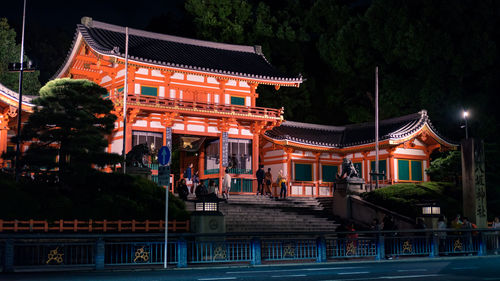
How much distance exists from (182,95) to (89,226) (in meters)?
17.1

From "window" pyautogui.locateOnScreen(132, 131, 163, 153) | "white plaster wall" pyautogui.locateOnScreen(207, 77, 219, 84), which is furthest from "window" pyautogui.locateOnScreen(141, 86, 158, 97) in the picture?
"white plaster wall" pyautogui.locateOnScreen(207, 77, 219, 84)

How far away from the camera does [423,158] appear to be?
A: 40594 millimetres

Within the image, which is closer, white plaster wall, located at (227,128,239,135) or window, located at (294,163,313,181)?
white plaster wall, located at (227,128,239,135)

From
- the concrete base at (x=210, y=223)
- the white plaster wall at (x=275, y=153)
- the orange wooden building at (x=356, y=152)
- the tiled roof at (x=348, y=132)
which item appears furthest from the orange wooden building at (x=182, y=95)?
the concrete base at (x=210, y=223)

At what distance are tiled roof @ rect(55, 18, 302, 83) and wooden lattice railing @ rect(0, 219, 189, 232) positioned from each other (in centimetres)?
1375

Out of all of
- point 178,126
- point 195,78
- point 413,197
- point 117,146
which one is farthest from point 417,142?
point 117,146

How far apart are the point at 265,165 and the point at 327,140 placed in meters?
5.13

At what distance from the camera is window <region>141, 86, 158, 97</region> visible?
35.3m

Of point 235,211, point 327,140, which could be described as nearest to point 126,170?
point 235,211

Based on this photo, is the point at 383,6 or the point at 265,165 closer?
the point at 265,165

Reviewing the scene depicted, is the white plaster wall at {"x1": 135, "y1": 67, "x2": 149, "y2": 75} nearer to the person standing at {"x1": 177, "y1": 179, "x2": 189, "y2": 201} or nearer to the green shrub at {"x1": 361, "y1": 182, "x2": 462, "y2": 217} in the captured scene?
the person standing at {"x1": 177, "y1": 179, "x2": 189, "y2": 201}

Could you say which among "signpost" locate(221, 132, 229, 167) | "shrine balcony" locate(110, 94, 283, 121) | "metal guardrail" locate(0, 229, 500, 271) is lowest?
"metal guardrail" locate(0, 229, 500, 271)

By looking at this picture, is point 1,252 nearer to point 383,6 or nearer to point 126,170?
point 126,170

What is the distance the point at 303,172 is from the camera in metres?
40.0
